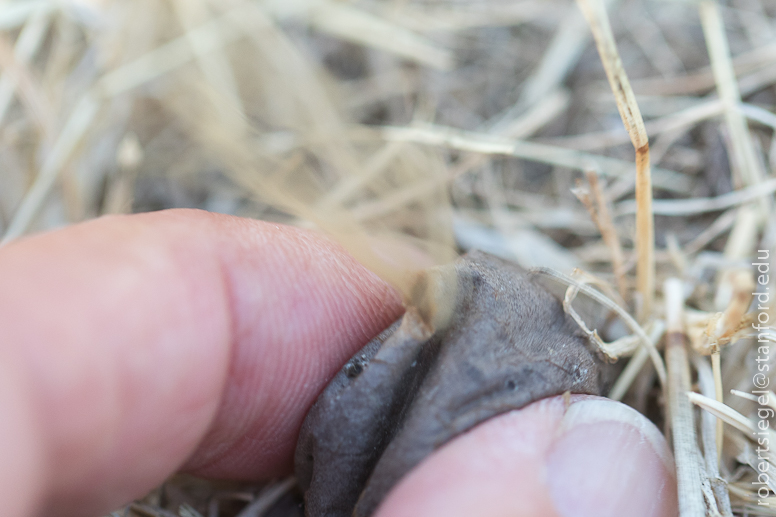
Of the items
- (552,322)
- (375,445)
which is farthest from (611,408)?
(375,445)

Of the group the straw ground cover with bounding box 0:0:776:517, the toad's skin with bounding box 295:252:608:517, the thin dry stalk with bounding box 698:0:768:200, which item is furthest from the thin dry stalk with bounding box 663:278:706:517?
the thin dry stalk with bounding box 698:0:768:200

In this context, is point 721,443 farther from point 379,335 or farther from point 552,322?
point 379,335

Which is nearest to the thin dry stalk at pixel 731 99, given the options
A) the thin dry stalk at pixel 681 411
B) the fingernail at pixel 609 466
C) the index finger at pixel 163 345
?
the thin dry stalk at pixel 681 411

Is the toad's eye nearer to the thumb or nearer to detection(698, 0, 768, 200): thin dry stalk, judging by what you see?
the thumb

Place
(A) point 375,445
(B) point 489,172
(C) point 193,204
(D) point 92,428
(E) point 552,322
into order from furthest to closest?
(C) point 193,204, (B) point 489,172, (E) point 552,322, (A) point 375,445, (D) point 92,428

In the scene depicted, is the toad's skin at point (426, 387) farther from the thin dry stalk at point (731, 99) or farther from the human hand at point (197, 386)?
the thin dry stalk at point (731, 99)

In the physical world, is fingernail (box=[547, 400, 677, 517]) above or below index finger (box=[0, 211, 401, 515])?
below
